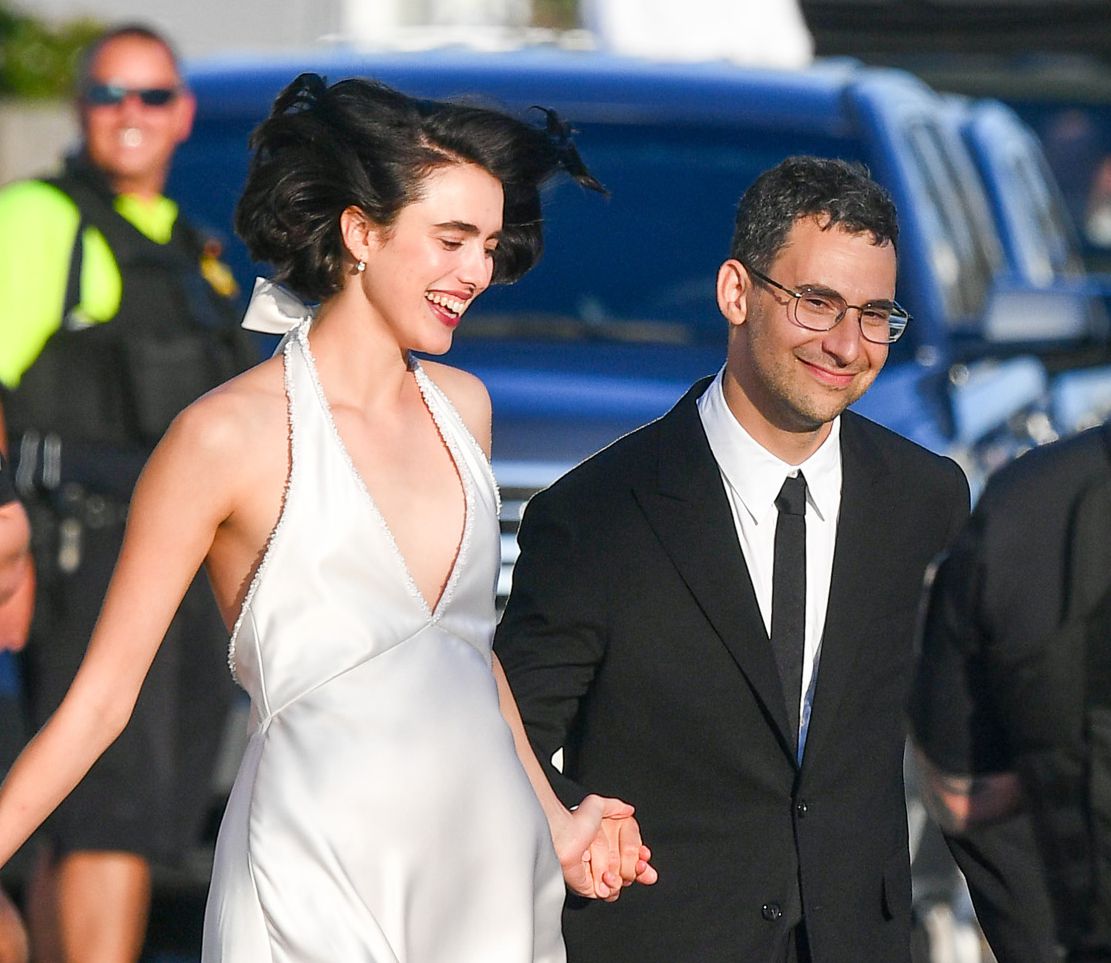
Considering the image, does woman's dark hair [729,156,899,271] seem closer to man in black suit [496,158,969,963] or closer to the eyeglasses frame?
man in black suit [496,158,969,963]

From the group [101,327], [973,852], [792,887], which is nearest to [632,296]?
[101,327]

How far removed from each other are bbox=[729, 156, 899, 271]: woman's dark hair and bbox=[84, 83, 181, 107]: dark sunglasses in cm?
228

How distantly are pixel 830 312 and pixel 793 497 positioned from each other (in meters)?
0.27

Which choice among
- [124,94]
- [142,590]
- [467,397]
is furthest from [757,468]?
[124,94]

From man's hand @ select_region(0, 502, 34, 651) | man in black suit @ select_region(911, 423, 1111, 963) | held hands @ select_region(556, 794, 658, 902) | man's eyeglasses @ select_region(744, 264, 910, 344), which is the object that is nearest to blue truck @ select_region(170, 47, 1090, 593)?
man's hand @ select_region(0, 502, 34, 651)

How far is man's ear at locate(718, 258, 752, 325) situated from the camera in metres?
3.59

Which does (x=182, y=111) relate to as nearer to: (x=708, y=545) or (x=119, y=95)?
(x=119, y=95)

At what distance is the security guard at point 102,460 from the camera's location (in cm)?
→ 520

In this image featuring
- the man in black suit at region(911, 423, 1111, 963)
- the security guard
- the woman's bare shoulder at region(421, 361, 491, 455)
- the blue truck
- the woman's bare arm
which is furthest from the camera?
the blue truck

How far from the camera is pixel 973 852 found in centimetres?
292

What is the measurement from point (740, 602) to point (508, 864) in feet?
1.64

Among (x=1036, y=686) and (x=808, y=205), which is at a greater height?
(x=808, y=205)

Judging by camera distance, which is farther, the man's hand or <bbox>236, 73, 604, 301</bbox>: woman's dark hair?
the man's hand

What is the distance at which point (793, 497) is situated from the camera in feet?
11.6
